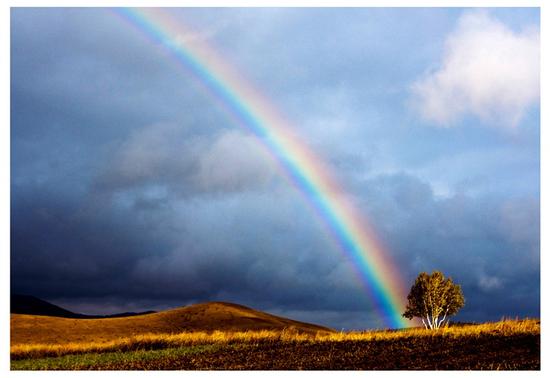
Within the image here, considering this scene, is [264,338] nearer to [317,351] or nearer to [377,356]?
[317,351]

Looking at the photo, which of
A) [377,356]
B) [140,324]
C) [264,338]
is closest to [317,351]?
[377,356]

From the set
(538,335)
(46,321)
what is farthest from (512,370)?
(46,321)

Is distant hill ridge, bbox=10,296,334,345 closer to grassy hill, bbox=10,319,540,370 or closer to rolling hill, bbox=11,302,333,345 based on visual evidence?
rolling hill, bbox=11,302,333,345

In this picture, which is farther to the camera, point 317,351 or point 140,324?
point 140,324

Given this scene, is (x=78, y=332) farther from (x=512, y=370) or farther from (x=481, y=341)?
(x=512, y=370)

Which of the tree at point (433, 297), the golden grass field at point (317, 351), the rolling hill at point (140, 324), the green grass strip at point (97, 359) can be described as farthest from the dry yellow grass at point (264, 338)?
the tree at point (433, 297)

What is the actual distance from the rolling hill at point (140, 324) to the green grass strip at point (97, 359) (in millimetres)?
26091

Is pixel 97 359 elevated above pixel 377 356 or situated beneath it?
situated beneath

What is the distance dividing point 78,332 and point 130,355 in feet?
126

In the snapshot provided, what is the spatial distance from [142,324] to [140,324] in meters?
0.28

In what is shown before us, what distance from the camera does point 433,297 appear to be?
7756 centimetres

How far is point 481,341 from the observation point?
28.2m

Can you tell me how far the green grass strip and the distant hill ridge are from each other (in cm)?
2596
